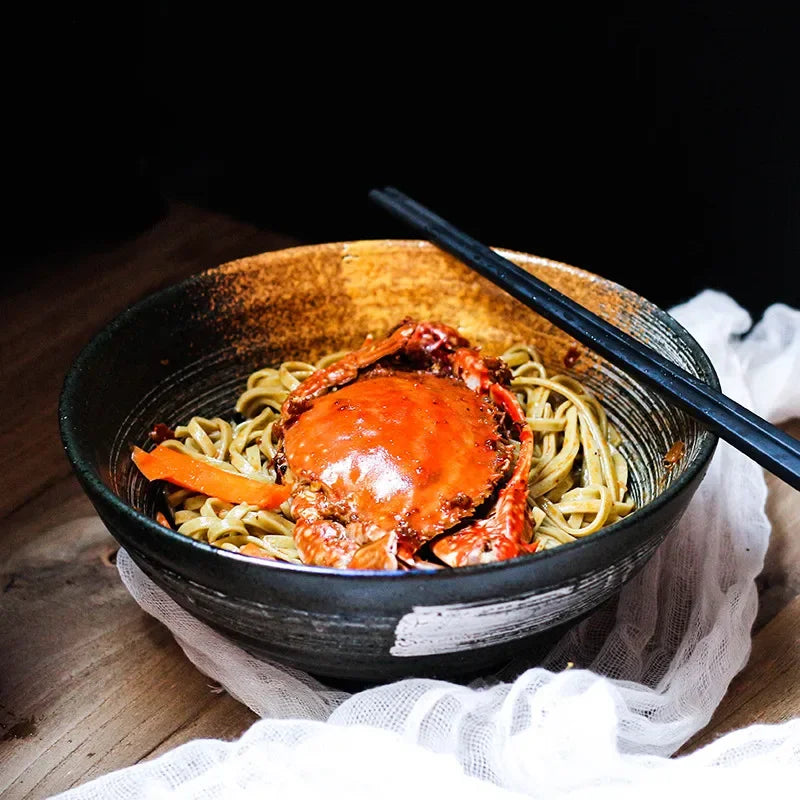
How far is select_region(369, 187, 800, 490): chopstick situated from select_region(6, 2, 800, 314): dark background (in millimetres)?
671

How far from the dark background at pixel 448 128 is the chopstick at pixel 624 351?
67cm

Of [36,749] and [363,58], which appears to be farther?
[363,58]

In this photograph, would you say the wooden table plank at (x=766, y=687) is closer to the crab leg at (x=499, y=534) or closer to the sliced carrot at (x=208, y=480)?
the crab leg at (x=499, y=534)

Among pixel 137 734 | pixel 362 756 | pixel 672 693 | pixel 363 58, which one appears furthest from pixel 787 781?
pixel 363 58

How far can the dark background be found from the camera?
8.12 feet

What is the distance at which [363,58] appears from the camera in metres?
2.93

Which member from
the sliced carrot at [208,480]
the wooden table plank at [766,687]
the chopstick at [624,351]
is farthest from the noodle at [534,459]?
the wooden table plank at [766,687]

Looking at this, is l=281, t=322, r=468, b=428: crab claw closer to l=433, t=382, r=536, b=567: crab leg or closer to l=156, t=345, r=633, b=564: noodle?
l=156, t=345, r=633, b=564: noodle

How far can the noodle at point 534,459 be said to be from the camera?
69.6 inches

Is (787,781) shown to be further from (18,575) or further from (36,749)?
(18,575)

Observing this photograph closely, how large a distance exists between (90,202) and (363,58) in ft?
3.10

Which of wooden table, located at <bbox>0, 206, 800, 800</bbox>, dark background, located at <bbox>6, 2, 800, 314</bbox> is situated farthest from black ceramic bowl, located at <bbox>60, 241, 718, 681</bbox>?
dark background, located at <bbox>6, 2, 800, 314</bbox>

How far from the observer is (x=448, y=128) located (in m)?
2.87

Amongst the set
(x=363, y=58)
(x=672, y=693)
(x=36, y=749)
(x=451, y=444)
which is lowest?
(x=36, y=749)
